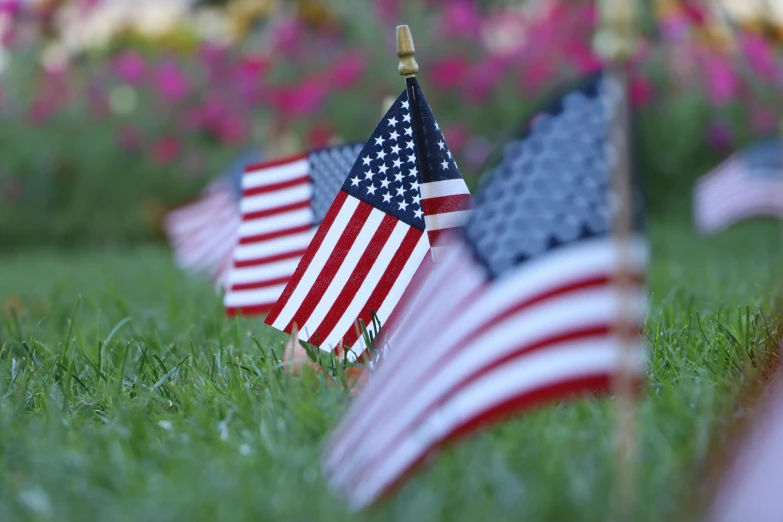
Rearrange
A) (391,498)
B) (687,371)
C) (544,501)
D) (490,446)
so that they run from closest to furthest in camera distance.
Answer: (544,501) → (391,498) → (490,446) → (687,371)

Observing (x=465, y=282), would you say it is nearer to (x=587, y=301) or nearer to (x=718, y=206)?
(x=587, y=301)

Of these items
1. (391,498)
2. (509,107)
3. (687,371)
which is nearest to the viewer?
(391,498)

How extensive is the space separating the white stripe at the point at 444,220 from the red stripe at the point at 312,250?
24 centimetres

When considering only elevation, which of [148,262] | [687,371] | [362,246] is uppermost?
[362,246]

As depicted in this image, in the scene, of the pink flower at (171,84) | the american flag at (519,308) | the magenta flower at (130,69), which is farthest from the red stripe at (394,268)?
the magenta flower at (130,69)

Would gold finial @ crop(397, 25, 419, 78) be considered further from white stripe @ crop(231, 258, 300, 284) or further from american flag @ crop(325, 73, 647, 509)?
white stripe @ crop(231, 258, 300, 284)

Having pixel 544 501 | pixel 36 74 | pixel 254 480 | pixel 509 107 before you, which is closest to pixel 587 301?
pixel 544 501

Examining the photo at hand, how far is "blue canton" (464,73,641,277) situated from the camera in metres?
1.63

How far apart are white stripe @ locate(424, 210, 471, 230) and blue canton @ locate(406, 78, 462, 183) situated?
0.31 ft

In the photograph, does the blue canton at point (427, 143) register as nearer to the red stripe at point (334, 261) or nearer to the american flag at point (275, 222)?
the red stripe at point (334, 261)

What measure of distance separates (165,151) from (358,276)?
894cm

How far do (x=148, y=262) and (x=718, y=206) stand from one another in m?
4.73

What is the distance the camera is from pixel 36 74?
42.2ft

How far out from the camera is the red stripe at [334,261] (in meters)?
2.45
